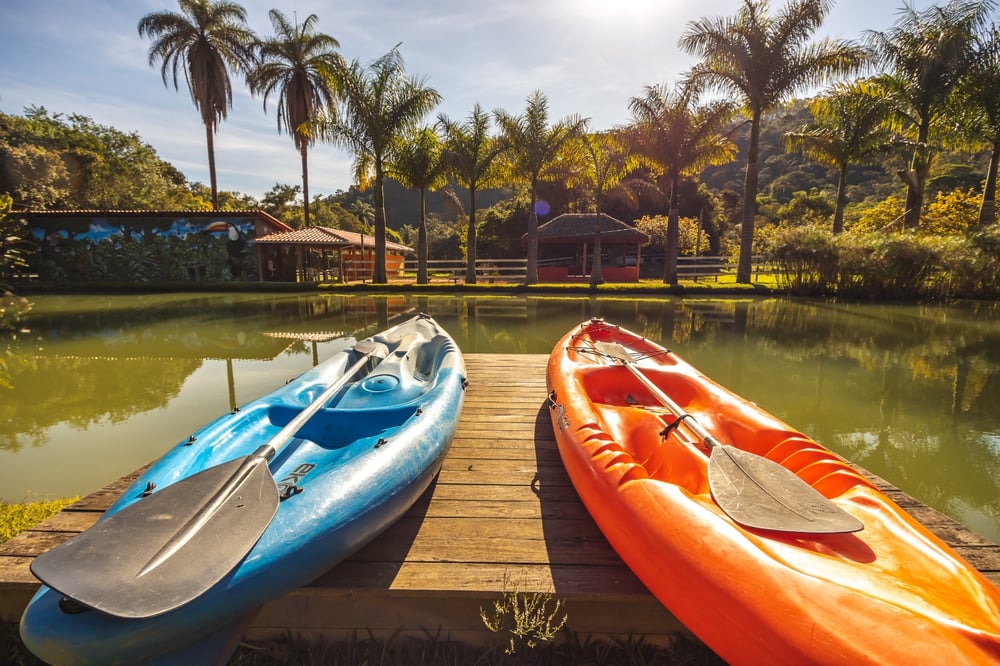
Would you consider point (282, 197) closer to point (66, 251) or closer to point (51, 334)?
point (66, 251)

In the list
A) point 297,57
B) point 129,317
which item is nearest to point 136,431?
point 129,317

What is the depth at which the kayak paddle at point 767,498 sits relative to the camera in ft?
5.18

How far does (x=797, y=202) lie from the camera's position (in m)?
35.6

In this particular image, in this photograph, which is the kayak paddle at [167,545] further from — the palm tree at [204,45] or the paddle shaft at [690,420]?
the palm tree at [204,45]

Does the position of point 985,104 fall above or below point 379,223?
above

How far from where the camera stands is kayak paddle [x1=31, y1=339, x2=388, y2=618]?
1269mm

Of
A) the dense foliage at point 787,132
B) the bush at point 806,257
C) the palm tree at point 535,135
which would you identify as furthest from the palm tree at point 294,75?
the bush at point 806,257

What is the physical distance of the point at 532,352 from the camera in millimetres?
7645

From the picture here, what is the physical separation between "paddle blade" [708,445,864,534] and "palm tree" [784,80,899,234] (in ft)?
69.6

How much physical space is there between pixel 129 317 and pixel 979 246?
80.5 feet

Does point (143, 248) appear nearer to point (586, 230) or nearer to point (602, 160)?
point (602, 160)

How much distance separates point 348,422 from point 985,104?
23.8 m

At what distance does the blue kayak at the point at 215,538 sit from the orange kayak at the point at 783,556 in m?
1.03

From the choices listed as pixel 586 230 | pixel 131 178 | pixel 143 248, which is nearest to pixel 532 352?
pixel 586 230
